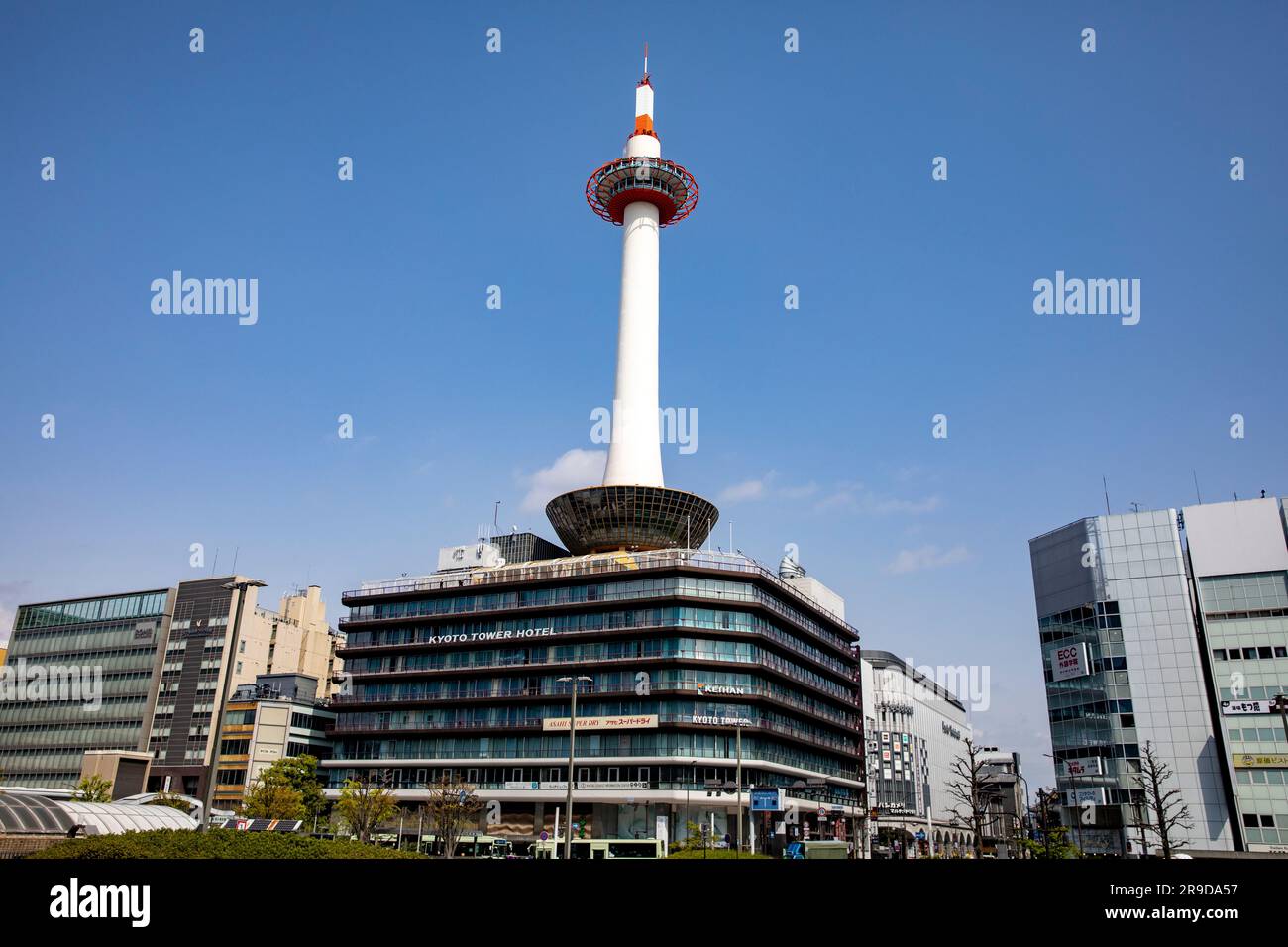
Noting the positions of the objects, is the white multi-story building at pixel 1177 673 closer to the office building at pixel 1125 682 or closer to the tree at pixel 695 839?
the office building at pixel 1125 682

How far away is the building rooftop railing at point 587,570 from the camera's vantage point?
10219 cm

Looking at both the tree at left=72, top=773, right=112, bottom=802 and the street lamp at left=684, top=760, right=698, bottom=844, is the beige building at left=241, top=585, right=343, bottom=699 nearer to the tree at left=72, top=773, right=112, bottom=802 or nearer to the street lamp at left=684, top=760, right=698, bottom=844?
the tree at left=72, top=773, right=112, bottom=802

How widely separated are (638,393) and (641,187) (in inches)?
1225

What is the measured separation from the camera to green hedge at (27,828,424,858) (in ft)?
75.9

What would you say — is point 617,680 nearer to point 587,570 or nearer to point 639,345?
point 587,570

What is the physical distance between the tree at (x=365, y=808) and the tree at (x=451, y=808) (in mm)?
4589

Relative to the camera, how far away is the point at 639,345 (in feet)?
423

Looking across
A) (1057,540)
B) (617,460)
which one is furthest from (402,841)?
(1057,540)

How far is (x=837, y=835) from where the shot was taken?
108m

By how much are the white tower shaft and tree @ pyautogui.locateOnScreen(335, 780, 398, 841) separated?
4619cm

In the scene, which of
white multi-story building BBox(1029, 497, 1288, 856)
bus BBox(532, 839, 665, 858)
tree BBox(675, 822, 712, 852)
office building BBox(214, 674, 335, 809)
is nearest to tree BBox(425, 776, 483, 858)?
bus BBox(532, 839, 665, 858)

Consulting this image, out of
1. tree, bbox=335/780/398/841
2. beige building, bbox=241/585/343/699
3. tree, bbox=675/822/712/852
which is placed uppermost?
beige building, bbox=241/585/343/699
